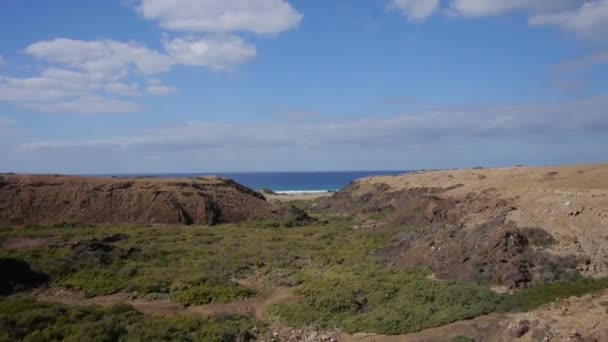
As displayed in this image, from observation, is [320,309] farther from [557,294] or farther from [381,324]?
[557,294]

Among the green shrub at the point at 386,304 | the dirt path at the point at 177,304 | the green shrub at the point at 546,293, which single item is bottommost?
the dirt path at the point at 177,304

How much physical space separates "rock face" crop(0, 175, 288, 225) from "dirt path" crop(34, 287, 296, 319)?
22.9 metres

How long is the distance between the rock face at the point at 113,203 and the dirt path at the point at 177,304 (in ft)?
75.0

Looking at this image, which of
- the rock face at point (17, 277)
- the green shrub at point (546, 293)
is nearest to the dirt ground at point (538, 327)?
the green shrub at point (546, 293)

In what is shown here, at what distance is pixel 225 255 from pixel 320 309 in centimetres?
1080

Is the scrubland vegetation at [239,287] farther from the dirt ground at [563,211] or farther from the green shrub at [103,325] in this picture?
the dirt ground at [563,211]

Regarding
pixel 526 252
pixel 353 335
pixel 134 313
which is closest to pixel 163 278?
pixel 134 313

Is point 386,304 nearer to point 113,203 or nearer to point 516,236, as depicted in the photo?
point 516,236

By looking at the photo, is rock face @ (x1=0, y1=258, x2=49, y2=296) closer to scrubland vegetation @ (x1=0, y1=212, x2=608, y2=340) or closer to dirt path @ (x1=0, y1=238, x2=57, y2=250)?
scrubland vegetation @ (x1=0, y1=212, x2=608, y2=340)

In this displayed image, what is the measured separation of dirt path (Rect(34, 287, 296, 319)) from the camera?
1752 centimetres

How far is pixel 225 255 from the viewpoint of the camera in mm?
26688

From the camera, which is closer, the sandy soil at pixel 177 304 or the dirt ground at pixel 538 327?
the dirt ground at pixel 538 327

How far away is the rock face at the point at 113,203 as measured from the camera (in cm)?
4119

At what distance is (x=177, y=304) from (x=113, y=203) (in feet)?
91.6
